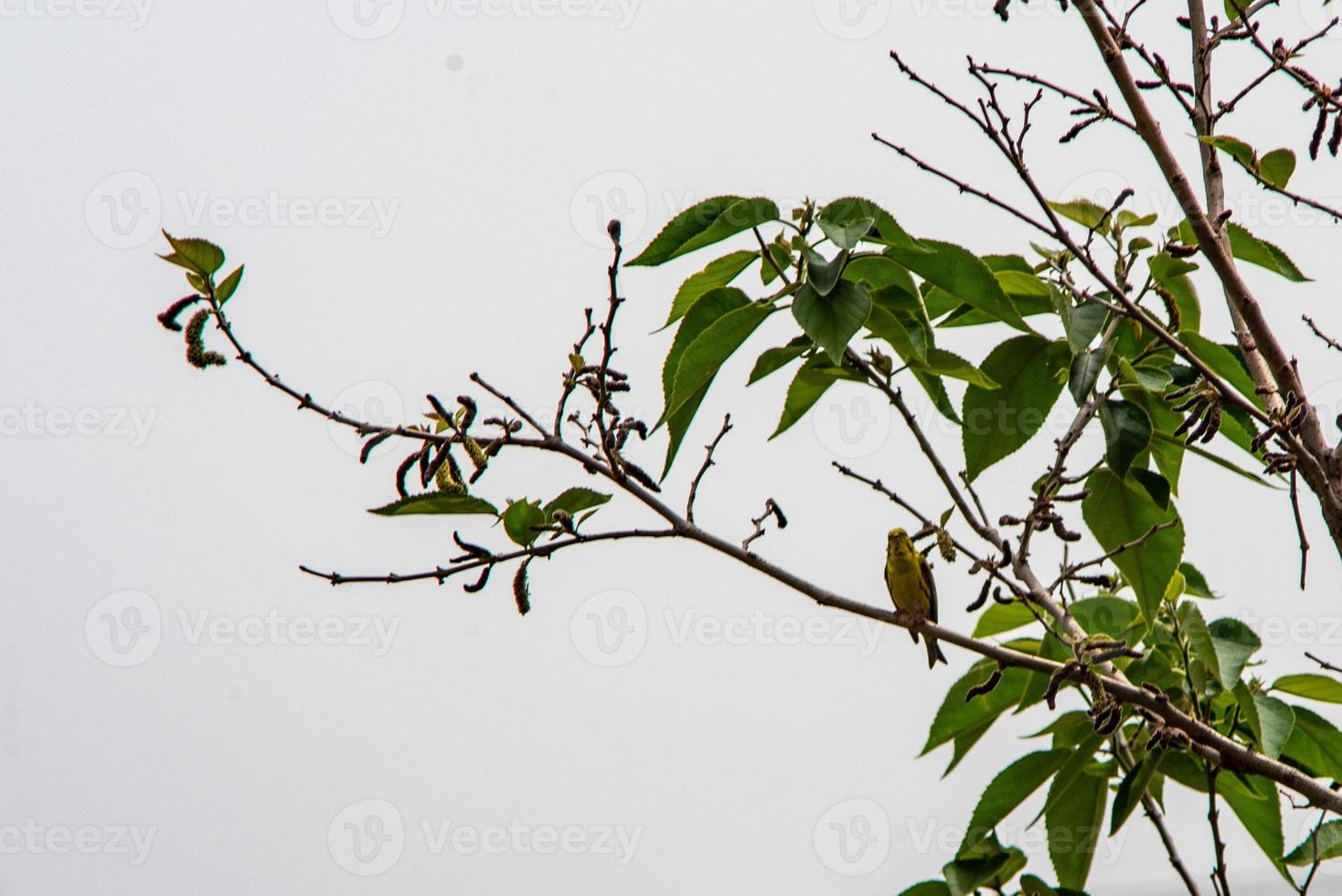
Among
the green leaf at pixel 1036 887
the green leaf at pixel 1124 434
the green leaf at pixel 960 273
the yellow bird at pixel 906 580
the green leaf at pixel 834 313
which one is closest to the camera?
the green leaf at pixel 834 313

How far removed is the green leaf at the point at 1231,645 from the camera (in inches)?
72.3

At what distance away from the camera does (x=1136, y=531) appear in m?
2.00

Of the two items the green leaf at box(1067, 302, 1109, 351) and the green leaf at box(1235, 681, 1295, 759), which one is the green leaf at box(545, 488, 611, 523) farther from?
the green leaf at box(1235, 681, 1295, 759)

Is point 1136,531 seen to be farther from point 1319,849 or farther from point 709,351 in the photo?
point 709,351

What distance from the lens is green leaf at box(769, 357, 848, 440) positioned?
1.83 m

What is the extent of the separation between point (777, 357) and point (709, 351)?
0.43 ft

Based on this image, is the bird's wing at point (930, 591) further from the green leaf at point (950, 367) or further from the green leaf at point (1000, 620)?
the green leaf at point (950, 367)

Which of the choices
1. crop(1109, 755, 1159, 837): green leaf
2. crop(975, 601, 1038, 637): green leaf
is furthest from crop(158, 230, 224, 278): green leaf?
crop(1109, 755, 1159, 837): green leaf

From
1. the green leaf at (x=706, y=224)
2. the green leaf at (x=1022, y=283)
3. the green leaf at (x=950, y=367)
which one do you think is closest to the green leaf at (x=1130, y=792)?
the green leaf at (x=950, y=367)

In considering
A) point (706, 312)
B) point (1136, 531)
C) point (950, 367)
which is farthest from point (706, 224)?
point (1136, 531)

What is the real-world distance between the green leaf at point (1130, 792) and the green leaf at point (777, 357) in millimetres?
771

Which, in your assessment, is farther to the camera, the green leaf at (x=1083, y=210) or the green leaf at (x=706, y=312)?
the green leaf at (x=1083, y=210)

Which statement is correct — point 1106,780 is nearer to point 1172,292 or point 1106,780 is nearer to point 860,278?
point 1172,292

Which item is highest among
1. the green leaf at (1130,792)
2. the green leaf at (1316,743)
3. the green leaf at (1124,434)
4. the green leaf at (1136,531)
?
the green leaf at (1124,434)
